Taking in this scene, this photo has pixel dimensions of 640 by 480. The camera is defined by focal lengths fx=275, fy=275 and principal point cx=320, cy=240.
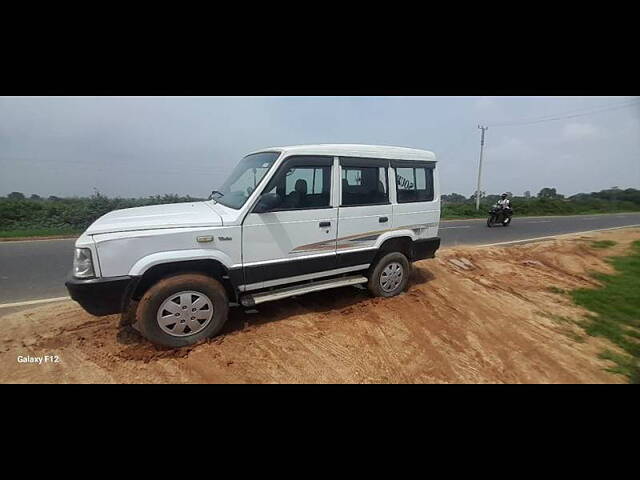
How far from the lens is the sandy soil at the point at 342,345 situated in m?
2.64

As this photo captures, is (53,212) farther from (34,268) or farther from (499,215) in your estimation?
(499,215)

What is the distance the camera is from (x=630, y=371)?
2.98 meters

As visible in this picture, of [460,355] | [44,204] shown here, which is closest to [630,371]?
[460,355]

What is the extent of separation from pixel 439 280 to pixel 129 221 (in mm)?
4865

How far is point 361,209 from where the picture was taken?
12.7ft

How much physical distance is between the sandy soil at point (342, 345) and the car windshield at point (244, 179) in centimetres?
154

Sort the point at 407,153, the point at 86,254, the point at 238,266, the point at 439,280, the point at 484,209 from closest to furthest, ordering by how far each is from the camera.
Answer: the point at 86,254, the point at 238,266, the point at 407,153, the point at 439,280, the point at 484,209

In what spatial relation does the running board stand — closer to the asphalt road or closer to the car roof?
the car roof

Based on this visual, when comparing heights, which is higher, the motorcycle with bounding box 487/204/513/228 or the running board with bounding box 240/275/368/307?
the motorcycle with bounding box 487/204/513/228

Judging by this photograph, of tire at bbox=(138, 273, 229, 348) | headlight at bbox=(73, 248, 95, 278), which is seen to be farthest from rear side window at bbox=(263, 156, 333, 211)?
headlight at bbox=(73, 248, 95, 278)

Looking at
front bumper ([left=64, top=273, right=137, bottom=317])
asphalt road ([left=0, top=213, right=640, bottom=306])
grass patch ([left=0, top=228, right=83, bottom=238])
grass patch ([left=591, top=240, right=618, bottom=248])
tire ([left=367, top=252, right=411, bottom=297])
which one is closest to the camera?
front bumper ([left=64, top=273, right=137, bottom=317])

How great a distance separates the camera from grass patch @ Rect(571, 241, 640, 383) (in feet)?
10.5

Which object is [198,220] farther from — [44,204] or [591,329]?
[44,204]

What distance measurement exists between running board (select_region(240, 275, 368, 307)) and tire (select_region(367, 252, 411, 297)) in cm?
20
